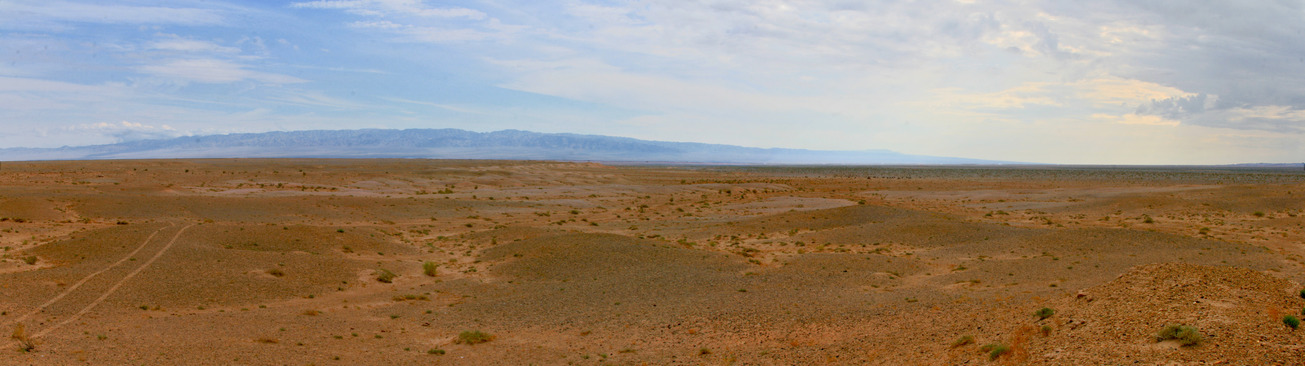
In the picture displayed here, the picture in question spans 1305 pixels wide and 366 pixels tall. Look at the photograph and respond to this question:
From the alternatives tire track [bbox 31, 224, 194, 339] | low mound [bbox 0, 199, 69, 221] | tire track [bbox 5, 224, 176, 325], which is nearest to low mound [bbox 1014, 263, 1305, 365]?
tire track [bbox 31, 224, 194, 339]

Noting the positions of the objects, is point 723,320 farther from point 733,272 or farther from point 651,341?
point 733,272

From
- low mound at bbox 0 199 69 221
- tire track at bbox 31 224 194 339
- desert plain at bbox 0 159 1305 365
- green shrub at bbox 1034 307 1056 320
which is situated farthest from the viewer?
low mound at bbox 0 199 69 221

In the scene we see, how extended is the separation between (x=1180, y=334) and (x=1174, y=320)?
842 mm

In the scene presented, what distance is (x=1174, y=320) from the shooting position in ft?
30.9

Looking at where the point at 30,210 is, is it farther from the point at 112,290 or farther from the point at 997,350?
the point at 997,350

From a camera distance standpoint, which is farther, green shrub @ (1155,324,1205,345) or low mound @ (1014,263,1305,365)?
green shrub @ (1155,324,1205,345)

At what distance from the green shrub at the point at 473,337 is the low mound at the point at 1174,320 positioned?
979 cm

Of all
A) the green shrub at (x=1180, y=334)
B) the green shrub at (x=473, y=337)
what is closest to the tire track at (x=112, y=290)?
the green shrub at (x=473, y=337)

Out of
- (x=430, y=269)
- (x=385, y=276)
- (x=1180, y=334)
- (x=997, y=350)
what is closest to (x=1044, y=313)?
(x=997, y=350)

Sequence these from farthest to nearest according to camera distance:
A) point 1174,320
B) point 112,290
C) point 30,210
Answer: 1. point 30,210
2. point 112,290
3. point 1174,320

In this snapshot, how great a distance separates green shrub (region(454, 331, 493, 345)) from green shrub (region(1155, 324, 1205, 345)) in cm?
1141

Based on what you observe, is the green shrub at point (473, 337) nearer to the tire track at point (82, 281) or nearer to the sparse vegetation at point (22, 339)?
the sparse vegetation at point (22, 339)

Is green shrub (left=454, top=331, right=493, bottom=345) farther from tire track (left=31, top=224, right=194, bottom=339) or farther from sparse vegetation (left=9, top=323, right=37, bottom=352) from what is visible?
tire track (left=31, top=224, right=194, bottom=339)

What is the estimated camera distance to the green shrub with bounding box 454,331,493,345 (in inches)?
568
